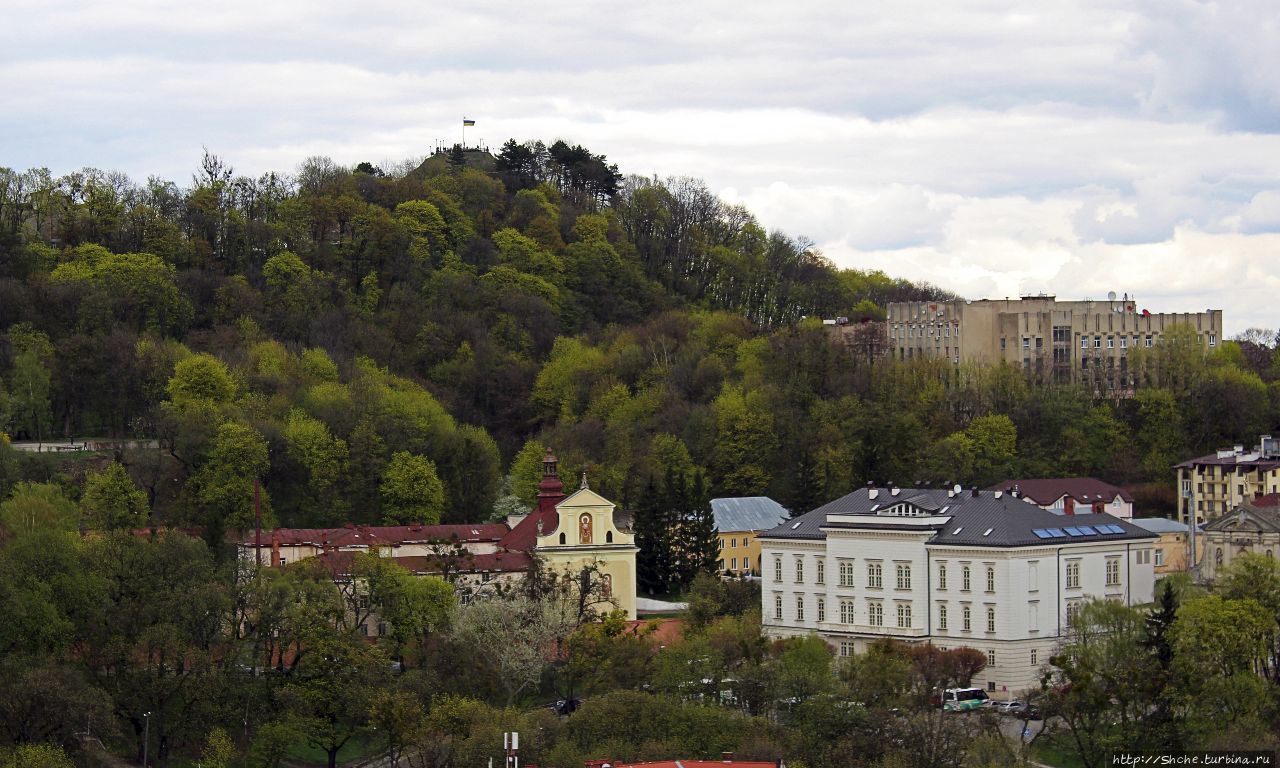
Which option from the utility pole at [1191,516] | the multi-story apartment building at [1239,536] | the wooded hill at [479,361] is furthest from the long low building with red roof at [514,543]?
the multi-story apartment building at [1239,536]

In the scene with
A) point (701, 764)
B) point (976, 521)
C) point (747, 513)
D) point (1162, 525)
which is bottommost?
point (701, 764)

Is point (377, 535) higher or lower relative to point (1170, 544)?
higher

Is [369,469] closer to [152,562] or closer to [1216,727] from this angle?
[152,562]

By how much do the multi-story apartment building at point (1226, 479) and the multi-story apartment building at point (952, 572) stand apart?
20246mm

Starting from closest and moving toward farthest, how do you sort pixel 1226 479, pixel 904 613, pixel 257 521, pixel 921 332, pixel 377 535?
1. pixel 904 613
2. pixel 257 521
3. pixel 377 535
4. pixel 1226 479
5. pixel 921 332

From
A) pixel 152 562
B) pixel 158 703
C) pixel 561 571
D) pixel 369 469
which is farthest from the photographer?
pixel 369 469

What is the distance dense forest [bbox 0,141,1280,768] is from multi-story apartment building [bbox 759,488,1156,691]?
2540mm

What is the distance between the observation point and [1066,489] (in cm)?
9819

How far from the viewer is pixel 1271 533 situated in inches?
3413

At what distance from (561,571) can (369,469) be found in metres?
17.0

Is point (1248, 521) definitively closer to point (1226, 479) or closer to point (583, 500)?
point (1226, 479)

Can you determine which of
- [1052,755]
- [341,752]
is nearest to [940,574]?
[1052,755]

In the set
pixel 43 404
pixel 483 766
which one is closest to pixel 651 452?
pixel 43 404

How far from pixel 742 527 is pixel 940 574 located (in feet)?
84.3
